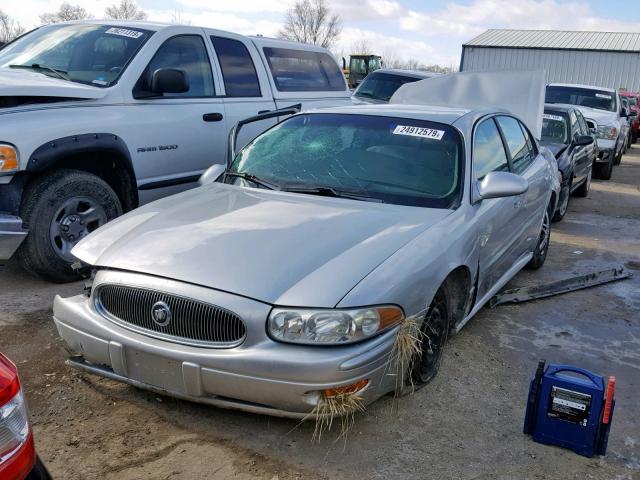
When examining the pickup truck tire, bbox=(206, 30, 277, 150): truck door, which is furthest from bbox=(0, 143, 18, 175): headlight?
bbox=(206, 30, 277, 150): truck door

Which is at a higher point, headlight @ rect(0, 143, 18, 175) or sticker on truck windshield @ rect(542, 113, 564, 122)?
headlight @ rect(0, 143, 18, 175)

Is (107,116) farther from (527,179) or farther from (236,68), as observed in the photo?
(527,179)

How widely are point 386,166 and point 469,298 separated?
982 millimetres

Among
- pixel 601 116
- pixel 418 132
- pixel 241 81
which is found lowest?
pixel 601 116

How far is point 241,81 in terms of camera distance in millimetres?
6383

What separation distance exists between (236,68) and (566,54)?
3539cm

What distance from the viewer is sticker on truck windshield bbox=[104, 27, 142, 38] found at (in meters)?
5.54

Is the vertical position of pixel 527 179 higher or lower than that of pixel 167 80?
lower

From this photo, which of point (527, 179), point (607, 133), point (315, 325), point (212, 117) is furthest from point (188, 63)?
point (607, 133)

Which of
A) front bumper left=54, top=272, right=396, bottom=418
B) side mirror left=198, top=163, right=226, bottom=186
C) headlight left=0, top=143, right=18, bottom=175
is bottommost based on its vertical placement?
front bumper left=54, top=272, right=396, bottom=418

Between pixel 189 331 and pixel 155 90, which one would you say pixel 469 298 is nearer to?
pixel 189 331

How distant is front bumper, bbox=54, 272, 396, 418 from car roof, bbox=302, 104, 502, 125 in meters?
1.90

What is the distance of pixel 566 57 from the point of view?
121ft

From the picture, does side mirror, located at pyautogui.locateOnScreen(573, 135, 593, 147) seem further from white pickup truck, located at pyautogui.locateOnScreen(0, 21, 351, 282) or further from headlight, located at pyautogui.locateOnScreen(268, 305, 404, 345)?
headlight, located at pyautogui.locateOnScreen(268, 305, 404, 345)
